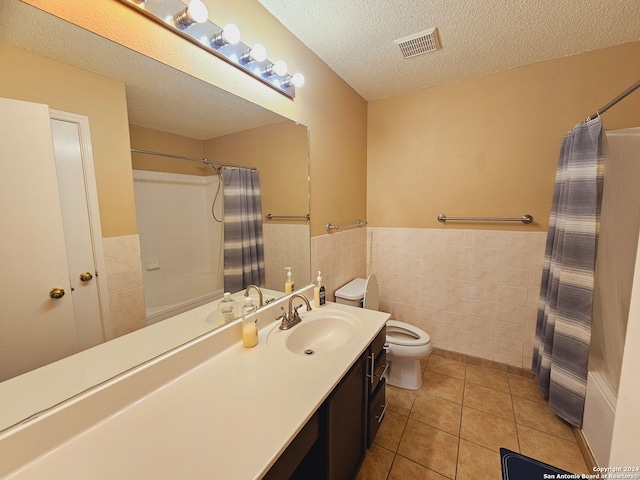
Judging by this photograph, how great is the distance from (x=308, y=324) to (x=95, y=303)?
2.94ft

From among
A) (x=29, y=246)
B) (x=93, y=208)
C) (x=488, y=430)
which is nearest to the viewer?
(x=29, y=246)

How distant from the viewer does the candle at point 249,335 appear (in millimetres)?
1123

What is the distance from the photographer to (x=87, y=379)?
744mm

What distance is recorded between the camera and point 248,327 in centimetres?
113

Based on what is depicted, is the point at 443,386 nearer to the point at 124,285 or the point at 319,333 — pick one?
the point at 319,333

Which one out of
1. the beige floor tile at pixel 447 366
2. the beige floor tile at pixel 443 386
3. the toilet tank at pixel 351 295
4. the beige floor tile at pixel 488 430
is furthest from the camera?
the beige floor tile at pixel 447 366

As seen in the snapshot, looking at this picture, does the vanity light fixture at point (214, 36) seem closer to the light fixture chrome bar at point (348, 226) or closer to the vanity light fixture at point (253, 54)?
the vanity light fixture at point (253, 54)

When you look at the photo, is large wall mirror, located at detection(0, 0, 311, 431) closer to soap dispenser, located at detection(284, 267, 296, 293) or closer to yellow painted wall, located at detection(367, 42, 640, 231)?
soap dispenser, located at detection(284, 267, 296, 293)

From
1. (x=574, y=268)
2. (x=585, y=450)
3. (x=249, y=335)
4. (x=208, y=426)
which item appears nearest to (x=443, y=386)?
(x=585, y=450)

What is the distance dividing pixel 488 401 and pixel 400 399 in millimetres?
598

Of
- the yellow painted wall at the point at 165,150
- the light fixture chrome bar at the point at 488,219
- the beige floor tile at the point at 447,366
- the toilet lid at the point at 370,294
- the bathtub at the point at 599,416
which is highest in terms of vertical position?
the yellow painted wall at the point at 165,150

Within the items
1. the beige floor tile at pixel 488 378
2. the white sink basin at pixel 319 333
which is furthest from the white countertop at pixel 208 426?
the beige floor tile at pixel 488 378

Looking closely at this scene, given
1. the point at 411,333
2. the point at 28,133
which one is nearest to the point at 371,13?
the point at 28,133

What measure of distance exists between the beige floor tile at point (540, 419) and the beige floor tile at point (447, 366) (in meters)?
0.37
